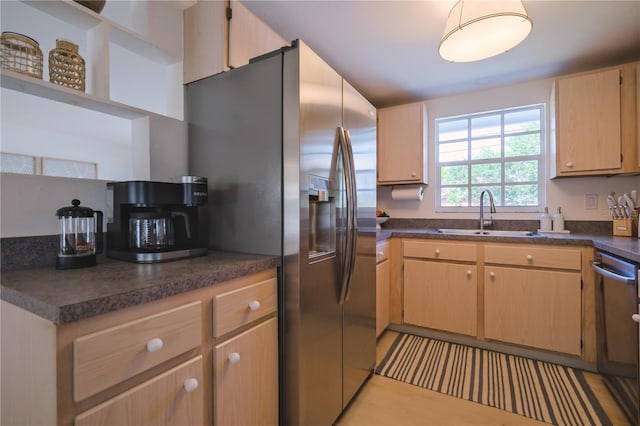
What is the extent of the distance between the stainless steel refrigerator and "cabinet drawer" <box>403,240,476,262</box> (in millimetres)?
1033

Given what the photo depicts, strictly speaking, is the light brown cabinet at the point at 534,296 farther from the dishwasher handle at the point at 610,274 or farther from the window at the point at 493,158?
the window at the point at 493,158

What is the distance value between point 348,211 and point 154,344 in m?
1.01

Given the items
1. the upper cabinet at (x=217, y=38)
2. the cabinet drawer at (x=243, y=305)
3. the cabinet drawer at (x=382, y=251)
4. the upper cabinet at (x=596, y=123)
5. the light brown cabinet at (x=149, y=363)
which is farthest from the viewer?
the cabinet drawer at (x=382, y=251)

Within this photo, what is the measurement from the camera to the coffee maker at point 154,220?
3.64 ft

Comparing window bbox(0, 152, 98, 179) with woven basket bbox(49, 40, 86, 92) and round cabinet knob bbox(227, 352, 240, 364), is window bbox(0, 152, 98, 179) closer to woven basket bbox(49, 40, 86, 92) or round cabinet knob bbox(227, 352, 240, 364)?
woven basket bbox(49, 40, 86, 92)

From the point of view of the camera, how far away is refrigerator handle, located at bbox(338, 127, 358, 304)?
1487 millimetres

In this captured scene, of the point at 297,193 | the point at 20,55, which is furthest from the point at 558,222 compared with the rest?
the point at 20,55

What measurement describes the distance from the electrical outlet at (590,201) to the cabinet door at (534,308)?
0.87 metres

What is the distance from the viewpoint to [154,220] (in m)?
1.24

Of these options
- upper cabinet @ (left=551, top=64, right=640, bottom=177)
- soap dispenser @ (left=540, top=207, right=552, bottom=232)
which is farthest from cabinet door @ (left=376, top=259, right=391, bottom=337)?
upper cabinet @ (left=551, top=64, right=640, bottom=177)

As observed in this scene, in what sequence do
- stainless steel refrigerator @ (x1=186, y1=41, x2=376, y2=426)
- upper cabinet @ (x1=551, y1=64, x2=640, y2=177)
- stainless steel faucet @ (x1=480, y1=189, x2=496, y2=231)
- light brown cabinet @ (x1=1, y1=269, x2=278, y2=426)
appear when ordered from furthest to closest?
1. stainless steel faucet @ (x1=480, y1=189, x2=496, y2=231)
2. upper cabinet @ (x1=551, y1=64, x2=640, y2=177)
3. stainless steel refrigerator @ (x1=186, y1=41, x2=376, y2=426)
4. light brown cabinet @ (x1=1, y1=269, x2=278, y2=426)

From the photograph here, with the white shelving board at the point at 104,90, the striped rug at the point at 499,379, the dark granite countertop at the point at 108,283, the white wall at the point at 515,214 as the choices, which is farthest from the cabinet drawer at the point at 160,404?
the white wall at the point at 515,214

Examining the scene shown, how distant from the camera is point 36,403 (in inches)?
26.7

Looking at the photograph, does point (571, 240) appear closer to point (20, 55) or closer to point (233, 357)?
point (233, 357)
